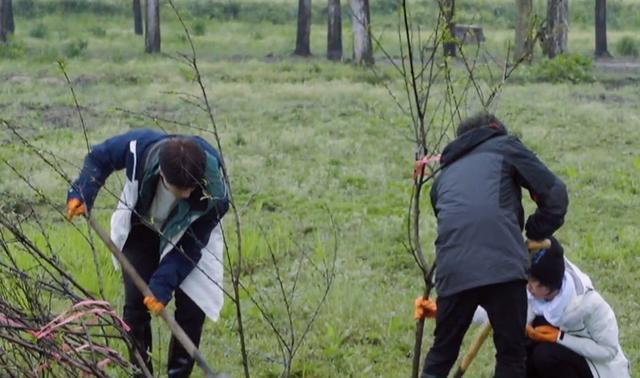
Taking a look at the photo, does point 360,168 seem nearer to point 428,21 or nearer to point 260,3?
point 428,21

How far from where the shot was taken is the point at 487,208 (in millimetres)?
4781

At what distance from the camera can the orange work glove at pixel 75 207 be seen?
507 centimetres

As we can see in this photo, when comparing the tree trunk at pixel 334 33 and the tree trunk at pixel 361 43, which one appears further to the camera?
the tree trunk at pixel 334 33

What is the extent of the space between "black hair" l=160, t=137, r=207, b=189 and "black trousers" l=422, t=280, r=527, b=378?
1134mm

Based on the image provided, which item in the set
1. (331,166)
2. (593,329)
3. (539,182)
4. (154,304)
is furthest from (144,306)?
(331,166)

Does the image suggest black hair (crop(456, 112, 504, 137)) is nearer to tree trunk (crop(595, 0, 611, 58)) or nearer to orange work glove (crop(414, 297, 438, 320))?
orange work glove (crop(414, 297, 438, 320))

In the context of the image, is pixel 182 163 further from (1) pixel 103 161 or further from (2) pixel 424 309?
(2) pixel 424 309

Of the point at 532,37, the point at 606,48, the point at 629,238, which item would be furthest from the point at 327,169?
the point at 606,48

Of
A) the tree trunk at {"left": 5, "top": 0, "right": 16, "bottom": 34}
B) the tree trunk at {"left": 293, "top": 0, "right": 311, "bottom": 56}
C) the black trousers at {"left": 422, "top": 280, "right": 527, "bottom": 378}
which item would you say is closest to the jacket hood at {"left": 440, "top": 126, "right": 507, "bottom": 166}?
the black trousers at {"left": 422, "top": 280, "right": 527, "bottom": 378}

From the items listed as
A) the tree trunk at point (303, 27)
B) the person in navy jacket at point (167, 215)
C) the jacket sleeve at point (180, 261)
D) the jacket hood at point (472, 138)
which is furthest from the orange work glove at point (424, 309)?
the tree trunk at point (303, 27)

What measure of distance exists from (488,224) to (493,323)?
18.7 inches

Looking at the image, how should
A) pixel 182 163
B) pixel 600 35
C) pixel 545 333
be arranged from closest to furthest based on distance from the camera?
1. pixel 182 163
2. pixel 545 333
3. pixel 600 35

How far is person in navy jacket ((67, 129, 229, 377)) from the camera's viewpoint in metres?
4.93

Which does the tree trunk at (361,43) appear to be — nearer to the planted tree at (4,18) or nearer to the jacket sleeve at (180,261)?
the planted tree at (4,18)
